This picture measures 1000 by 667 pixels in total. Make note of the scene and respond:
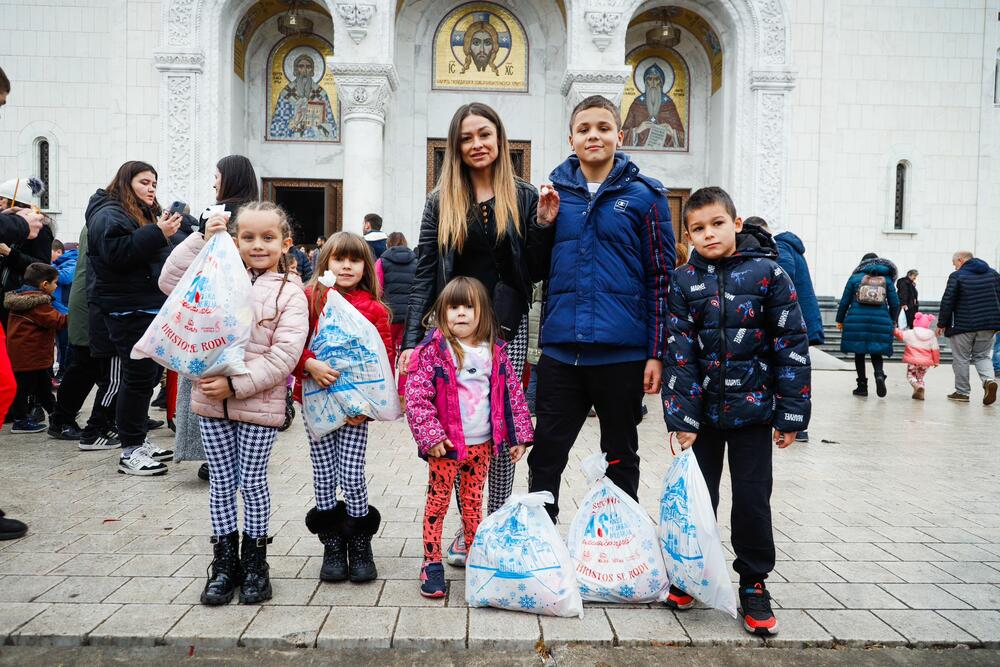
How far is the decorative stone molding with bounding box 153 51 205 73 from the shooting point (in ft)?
48.3

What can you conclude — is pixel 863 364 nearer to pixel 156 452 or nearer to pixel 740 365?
pixel 740 365

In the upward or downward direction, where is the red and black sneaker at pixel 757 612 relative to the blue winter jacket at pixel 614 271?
downward

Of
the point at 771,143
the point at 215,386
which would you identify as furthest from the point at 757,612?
the point at 771,143

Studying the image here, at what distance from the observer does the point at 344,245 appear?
3.42 metres

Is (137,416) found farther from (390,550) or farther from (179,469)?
(390,550)

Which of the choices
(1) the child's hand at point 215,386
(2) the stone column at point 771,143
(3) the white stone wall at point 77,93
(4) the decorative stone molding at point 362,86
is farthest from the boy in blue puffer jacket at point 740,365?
(3) the white stone wall at point 77,93

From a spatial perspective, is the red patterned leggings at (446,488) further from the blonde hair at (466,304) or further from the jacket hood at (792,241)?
the jacket hood at (792,241)

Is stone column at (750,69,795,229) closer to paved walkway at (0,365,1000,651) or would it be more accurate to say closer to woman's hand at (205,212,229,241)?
paved walkway at (0,365,1000,651)

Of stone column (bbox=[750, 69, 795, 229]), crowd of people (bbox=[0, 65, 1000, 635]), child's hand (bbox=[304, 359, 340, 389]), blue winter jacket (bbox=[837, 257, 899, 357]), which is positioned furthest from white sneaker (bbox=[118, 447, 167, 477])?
stone column (bbox=[750, 69, 795, 229])

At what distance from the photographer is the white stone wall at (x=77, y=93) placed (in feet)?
49.6

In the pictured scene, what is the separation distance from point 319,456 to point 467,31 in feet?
52.4

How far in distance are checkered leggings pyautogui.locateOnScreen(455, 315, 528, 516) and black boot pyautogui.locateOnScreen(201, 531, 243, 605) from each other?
99 centimetres

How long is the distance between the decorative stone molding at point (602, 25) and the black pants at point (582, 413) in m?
13.2

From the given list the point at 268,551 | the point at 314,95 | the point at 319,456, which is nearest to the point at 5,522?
the point at 268,551
